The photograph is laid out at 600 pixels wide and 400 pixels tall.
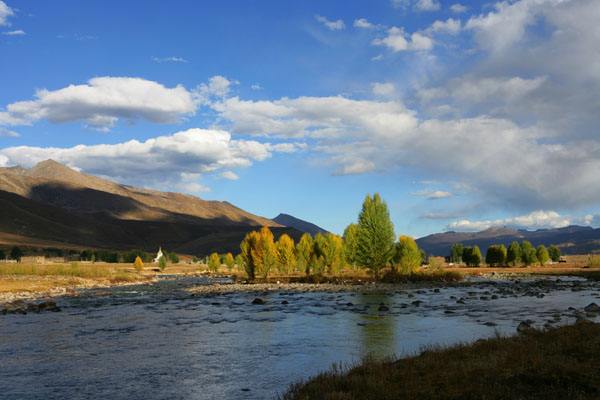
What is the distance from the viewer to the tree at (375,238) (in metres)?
89.9

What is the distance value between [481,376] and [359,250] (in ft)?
251

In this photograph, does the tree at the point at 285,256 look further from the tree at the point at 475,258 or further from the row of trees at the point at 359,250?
the tree at the point at 475,258

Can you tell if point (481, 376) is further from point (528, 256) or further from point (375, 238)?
point (528, 256)

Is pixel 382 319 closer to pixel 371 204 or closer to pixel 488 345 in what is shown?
pixel 488 345

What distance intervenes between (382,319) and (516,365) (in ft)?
72.5

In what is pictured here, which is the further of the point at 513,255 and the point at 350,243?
the point at 513,255

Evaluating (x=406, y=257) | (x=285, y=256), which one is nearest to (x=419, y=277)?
(x=406, y=257)

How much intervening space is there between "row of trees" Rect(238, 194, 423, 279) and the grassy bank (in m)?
71.2

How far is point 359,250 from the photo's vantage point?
297 ft

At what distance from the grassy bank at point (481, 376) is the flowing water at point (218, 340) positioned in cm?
373

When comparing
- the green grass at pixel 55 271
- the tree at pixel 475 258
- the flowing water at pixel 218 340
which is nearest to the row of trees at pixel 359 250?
the green grass at pixel 55 271

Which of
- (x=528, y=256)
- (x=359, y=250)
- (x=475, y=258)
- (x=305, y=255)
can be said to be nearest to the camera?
(x=359, y=250)

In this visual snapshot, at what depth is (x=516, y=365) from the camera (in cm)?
1532

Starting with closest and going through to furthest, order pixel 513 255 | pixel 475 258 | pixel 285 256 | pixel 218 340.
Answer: pixel 218 340, pixel 285 256, pixel 513 255, pixel 475 258
